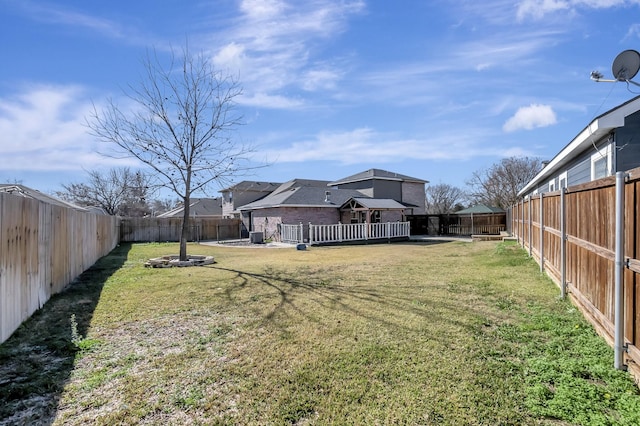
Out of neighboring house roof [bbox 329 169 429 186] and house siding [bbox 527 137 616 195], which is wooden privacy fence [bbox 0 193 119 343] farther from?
neighboring house roof [bbox 329 169 429 186]

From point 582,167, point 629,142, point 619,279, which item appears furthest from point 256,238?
point 619,279

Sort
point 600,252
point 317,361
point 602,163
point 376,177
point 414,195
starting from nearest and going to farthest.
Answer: point 317,361 < point 600,252 < point 602,163 < point 376,177 < point 414,195

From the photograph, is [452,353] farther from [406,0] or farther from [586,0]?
[586,0]

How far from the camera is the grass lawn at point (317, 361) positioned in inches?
101

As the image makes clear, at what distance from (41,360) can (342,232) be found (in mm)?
17640

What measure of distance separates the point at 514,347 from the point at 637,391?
1095mm

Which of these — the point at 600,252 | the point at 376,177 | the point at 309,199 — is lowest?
the point at 600,252

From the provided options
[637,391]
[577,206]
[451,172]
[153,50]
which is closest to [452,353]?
[637,391]

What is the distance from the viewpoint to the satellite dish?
6707 millimetres

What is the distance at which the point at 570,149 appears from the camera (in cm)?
895

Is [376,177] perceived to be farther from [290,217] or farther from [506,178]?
[506,178]

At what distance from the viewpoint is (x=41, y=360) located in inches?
142

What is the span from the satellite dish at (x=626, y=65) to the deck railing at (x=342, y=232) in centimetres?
1439

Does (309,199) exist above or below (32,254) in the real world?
above
